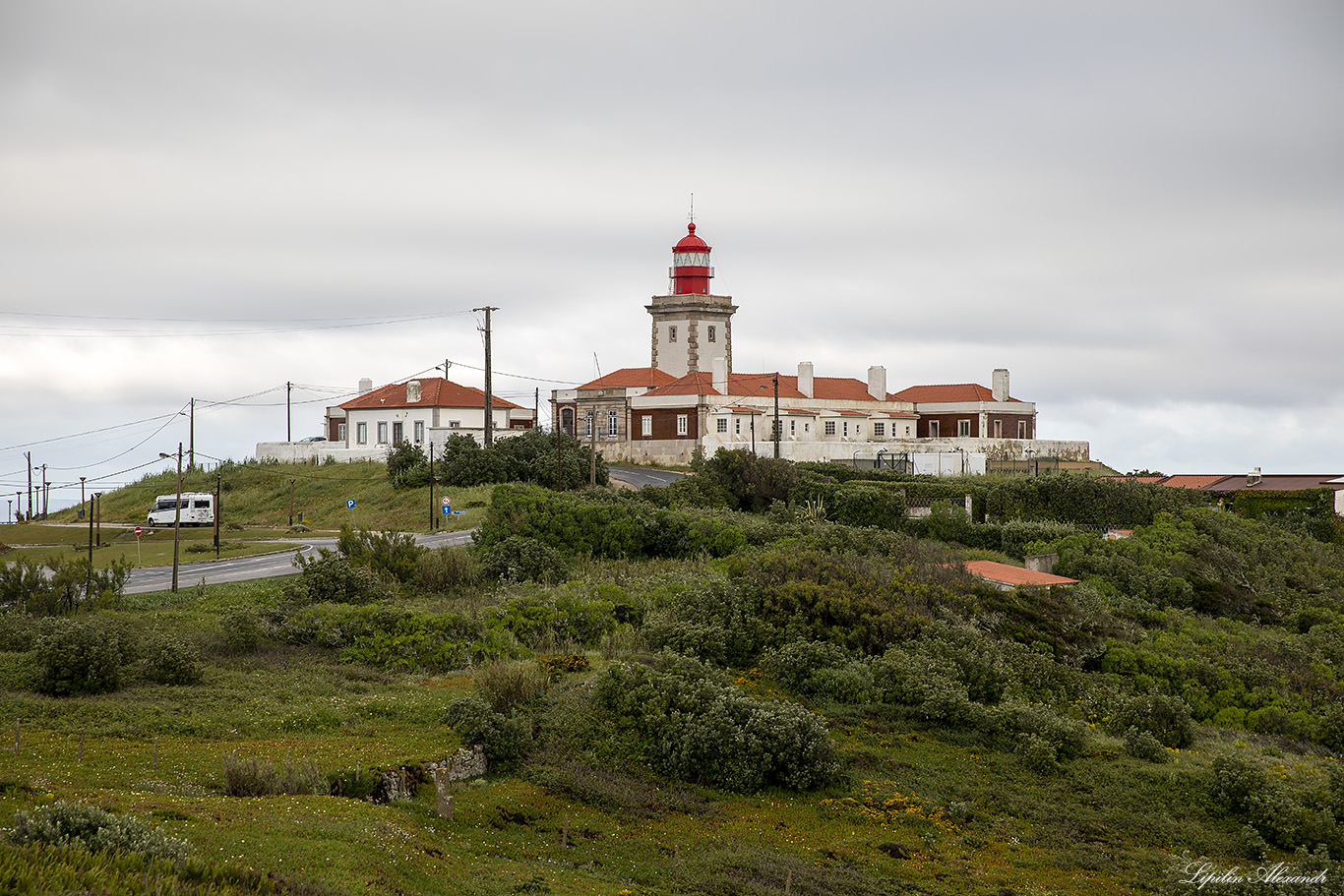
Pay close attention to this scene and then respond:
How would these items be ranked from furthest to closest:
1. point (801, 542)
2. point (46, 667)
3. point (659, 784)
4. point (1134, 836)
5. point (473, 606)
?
point (801, 542) → point (473, 606) → point (46, 667) → point (659, 784) → point (1134, 836)

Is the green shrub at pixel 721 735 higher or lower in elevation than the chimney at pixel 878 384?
lower

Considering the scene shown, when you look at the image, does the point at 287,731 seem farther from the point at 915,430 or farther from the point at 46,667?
the point at 915,430

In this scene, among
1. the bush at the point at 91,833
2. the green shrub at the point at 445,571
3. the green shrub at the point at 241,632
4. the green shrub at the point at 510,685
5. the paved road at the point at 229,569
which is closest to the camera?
the bush at the point at 91,833

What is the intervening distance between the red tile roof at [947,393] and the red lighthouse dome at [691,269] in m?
14.5

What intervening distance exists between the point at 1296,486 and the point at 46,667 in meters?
41.3

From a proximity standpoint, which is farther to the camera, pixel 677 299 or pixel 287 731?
pixel 677 299

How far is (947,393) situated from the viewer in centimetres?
6253

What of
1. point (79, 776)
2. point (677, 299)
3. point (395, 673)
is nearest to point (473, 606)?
point (395, 673)

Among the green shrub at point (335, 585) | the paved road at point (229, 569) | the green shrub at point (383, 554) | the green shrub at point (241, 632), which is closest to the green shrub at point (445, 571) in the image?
the green shrub at point (383, 554)

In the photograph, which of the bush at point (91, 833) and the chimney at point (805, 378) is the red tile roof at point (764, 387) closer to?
the chimney at point (805, 378)

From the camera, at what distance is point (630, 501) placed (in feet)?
106

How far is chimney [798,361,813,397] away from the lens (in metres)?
60.0

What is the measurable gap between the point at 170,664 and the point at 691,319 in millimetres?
48043

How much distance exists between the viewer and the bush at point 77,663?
1412 cm
